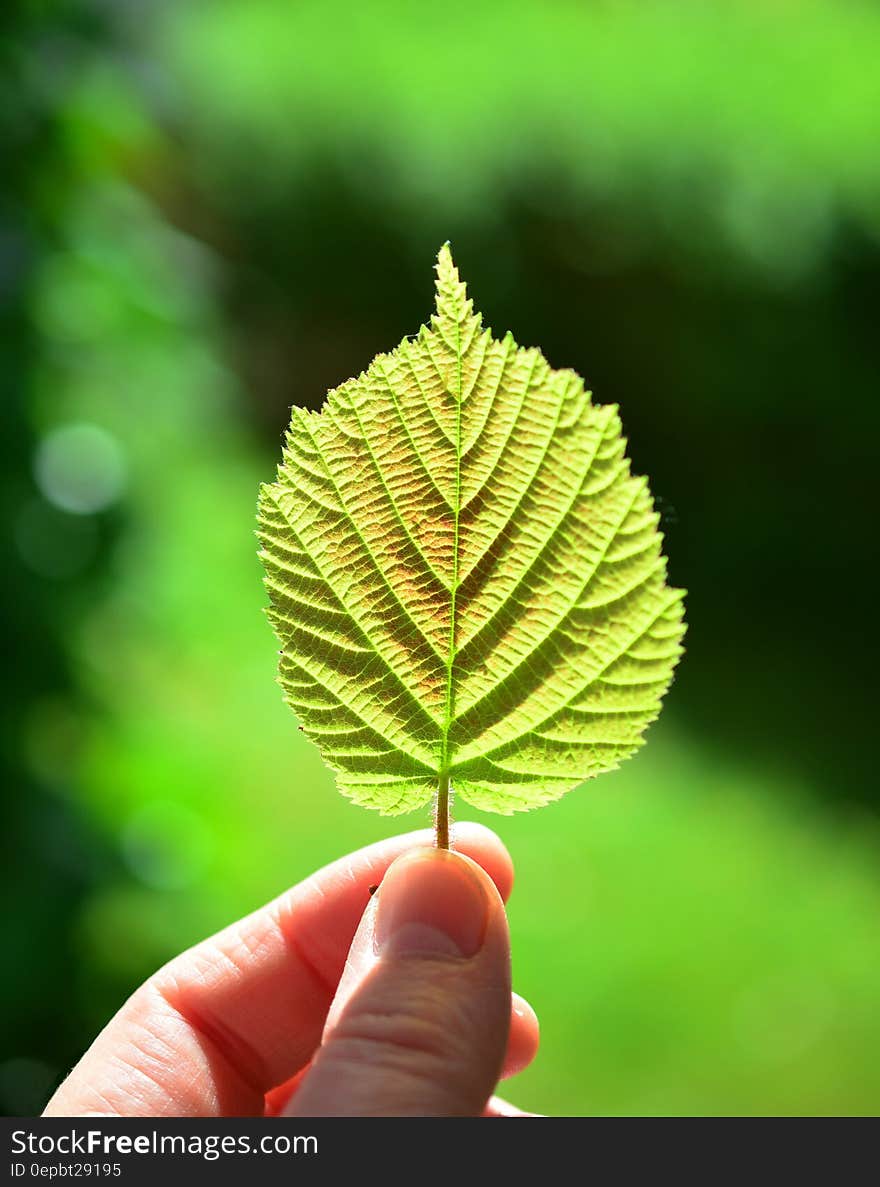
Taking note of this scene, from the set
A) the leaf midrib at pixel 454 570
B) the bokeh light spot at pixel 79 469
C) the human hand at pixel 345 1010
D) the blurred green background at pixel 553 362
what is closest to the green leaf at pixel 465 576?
the leaf midrib at pixel 454 570

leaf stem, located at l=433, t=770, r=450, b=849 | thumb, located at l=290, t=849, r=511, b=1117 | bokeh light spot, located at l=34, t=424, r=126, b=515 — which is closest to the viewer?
thumb, located at l=290, t=849, r=511, b=1117

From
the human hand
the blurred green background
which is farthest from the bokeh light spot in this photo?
the human hand

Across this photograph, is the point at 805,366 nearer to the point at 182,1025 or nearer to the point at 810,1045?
the point at 810,1045

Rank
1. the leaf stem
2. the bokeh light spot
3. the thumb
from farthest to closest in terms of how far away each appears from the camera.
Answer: the bokeh light spot, the leaf stem, the thumb

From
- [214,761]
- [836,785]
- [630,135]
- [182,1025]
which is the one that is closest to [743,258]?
[630,135]

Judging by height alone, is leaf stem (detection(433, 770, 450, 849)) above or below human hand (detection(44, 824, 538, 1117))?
above

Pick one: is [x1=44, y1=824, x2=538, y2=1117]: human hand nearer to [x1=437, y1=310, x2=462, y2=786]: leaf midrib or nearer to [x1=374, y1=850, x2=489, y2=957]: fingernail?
[x1=374, y1=850, x2=489, y2=957]: fingernail

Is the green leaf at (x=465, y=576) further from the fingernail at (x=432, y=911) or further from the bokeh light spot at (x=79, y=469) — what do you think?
the bokeh light spot at (x=79, y=469)

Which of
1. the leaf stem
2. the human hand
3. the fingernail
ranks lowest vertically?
the human hand
